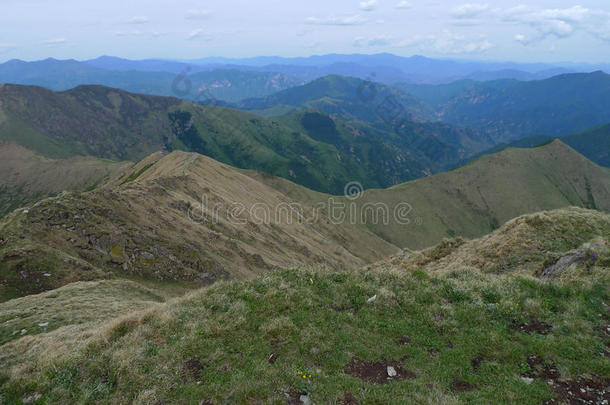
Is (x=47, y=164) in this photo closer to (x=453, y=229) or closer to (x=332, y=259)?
(x=332, y=259)

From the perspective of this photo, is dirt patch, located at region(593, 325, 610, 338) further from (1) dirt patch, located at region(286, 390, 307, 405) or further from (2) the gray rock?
(1) dirt patch, located at region(286, 390, 307, 405)

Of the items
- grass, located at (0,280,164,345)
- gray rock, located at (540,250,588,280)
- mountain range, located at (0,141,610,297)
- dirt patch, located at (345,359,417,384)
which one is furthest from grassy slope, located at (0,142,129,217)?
gray rock, located at (540,250,588,280)

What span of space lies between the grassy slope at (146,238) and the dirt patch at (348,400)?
28956mm

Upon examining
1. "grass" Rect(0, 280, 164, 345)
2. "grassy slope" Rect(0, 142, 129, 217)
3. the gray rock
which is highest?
the gray rock

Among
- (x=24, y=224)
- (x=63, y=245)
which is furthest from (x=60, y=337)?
(x=24, y=224)

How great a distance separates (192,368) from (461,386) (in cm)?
845

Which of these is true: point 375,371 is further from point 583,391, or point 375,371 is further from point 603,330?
point 603,330

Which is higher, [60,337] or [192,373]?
[192,373]

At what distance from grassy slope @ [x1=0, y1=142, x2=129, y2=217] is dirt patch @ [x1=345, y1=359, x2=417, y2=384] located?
159m

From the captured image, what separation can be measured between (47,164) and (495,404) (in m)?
225

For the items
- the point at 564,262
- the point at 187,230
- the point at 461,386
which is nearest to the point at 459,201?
the point at 187,230

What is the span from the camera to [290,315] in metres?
12.8

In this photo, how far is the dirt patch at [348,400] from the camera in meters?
9.08

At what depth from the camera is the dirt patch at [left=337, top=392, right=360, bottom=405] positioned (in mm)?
9078
